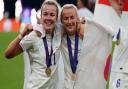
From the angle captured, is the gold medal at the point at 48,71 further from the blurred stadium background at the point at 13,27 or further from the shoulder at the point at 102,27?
the blurred stadium background at the point at 13,27

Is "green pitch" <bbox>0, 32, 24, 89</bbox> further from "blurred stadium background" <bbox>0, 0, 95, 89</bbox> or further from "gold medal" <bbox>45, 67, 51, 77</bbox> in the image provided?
"gold medal" <bbox>45, 67, 51, 77</bbox>

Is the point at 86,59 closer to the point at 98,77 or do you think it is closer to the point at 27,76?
the point at 98,77

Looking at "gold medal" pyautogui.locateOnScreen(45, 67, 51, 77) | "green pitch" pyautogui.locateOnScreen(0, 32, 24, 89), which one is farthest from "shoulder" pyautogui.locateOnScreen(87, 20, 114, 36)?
"green pitch" pyautogui.locateOnScreen(0, 32, 24, 89)

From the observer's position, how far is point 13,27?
12336mm

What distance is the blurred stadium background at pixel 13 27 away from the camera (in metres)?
8.05

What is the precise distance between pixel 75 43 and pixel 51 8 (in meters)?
0.40

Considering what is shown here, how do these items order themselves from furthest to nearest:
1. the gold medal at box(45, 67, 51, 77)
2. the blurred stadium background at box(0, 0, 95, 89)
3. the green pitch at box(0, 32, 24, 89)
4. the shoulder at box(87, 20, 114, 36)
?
the blurred stadium background at box(0, 0, 95, 89) → the green pitch at box(0, 32, 24, 89) → the gold medal at box(45, 67, 51, 77) → the shoulder at box(87, 20, 114, 36)

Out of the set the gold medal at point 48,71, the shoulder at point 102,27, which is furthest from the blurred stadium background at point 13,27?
the shoulder at point 102,27

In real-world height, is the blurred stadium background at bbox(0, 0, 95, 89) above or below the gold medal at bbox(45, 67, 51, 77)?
below

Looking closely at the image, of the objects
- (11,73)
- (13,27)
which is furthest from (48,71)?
(13,27)

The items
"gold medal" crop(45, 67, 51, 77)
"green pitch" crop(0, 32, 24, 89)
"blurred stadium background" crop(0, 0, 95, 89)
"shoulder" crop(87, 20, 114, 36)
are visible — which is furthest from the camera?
"blurred stadium background" crop(0, 0, 95, 89)

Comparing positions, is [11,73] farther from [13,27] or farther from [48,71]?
[48,71]

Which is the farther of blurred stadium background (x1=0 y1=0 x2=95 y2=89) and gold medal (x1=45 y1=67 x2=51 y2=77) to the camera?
blurred stadium background (x1=0 y1=0 x2=95 y2=89)

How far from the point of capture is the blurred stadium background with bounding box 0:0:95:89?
8047 millimetres
